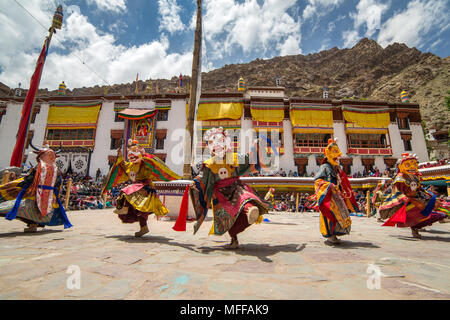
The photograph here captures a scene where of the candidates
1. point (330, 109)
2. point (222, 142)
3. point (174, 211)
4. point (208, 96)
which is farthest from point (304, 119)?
point (222, 142)

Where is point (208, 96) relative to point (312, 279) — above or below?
above

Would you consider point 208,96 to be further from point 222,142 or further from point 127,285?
point 127,285

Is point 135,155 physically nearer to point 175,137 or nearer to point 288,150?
point 175,137

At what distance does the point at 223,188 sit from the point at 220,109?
1896cm

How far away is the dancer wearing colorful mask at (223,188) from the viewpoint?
3.22m

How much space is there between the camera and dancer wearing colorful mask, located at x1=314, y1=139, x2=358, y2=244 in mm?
3508

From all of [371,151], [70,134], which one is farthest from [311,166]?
[70,134]

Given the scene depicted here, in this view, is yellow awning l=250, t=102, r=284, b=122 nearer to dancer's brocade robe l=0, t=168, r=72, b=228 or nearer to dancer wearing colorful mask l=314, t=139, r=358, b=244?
dancer wearing colorful mask l=314, t=139, r=358, b=244

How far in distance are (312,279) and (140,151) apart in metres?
3.77

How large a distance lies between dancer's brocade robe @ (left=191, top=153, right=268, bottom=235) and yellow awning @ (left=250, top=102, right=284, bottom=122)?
18730mm

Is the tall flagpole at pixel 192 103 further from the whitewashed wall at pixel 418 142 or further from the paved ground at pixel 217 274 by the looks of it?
the whitewashed wall at pixel 418 142

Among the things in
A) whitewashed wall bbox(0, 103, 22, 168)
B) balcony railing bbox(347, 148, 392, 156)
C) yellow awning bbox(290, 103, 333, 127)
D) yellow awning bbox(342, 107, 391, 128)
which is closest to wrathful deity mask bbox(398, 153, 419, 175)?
yellow awning bbox(290, 103, 333, 127)

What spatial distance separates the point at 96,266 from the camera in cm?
204

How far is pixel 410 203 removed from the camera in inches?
171
